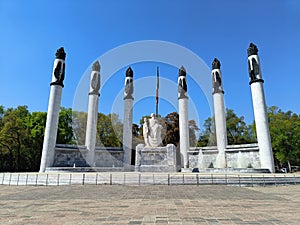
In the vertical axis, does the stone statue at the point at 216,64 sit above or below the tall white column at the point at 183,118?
above

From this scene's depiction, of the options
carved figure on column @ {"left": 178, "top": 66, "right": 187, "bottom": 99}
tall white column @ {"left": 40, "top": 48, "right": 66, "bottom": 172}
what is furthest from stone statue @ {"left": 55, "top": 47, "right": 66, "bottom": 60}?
carved figure on column @ {"left": 178, "top": 66, "right": 187, "bottom": 99}

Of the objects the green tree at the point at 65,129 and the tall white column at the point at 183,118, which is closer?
the tall white column at the point at 183,118

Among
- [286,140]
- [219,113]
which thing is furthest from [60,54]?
[286,140]

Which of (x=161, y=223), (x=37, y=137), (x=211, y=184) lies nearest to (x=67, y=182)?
(x=211, y=184)

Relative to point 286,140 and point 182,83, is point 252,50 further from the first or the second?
point 286,140

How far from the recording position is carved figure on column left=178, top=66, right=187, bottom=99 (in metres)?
29.5

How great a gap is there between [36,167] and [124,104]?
18.2 metres

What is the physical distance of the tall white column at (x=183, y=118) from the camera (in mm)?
27033

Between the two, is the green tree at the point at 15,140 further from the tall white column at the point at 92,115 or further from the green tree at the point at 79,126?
the tall white column at the point at 92,115

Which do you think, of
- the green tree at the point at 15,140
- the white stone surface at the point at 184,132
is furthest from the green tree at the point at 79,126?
the white stone surface at the point at 184,132

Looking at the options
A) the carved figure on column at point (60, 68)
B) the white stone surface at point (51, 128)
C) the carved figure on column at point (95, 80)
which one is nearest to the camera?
the white stone surface at point (51, 128)

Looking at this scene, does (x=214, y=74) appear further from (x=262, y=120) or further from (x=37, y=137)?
(x=37, y=137)

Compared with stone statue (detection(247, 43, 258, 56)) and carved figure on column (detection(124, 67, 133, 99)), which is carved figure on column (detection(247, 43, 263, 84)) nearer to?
stone statue (detection(247, 43, 258, 56))

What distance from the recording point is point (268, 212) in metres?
5.04
